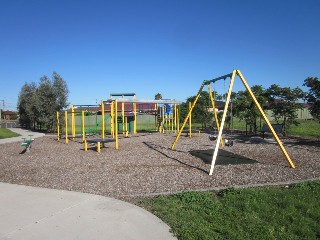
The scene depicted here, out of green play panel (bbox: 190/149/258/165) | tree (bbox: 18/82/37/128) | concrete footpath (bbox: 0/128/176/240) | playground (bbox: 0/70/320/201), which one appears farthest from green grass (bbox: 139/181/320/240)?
tree (bbox: 18/82/37/128)

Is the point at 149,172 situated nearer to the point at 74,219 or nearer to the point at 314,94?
the point at 74,219

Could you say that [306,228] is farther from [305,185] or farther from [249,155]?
[249,155]

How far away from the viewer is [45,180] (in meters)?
A: 7.16

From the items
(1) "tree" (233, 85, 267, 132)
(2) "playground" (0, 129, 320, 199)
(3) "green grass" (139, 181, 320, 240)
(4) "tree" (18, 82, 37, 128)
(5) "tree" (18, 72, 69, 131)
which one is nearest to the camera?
(3) "green grass" (139, 181, 320, 240)

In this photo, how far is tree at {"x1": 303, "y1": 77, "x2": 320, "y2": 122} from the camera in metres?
12.7

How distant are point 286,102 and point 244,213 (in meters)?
Answer: 13.8

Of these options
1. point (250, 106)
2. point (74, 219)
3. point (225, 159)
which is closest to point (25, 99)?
point (250, 106)

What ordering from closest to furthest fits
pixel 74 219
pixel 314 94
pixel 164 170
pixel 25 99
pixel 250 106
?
pixel 74 219
pixel 164 170
pixel 314 94
pixel 250 106
pixel 25 99

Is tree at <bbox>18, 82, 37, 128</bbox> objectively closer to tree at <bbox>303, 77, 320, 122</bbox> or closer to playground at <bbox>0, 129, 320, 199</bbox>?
playground at <bbox>0, 129, 320, 199</bbox>

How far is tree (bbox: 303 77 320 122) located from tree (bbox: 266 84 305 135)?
2.80 metres

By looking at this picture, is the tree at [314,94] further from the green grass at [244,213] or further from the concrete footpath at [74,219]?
the concrete footpath at [74,219]

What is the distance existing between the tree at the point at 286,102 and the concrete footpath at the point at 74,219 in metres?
14.0

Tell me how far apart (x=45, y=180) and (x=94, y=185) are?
4.87 feet

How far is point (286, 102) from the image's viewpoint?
16.7 metres
